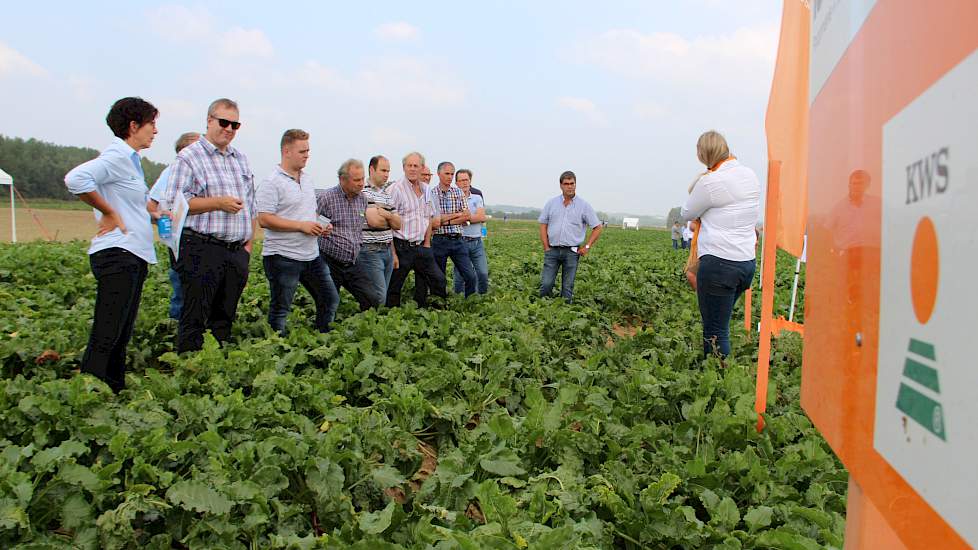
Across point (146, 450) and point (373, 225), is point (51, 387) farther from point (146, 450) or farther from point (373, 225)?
point (373, 225)

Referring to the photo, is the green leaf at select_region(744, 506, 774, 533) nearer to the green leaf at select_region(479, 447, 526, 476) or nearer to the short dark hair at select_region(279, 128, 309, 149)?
the green leaf at select_region(479, 447, 526, 476)

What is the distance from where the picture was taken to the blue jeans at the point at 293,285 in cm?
545

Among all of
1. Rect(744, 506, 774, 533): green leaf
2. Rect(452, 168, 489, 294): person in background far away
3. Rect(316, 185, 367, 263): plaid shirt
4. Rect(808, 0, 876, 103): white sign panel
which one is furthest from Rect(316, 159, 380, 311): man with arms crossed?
Rect(808, 0, 876, 103): white sign panel

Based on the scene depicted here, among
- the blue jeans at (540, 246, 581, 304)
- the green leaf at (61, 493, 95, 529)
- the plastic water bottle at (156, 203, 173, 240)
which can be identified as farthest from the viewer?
the blue jeans at (540, 246, 581, 304)

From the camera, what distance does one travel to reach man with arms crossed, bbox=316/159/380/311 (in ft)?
20.0

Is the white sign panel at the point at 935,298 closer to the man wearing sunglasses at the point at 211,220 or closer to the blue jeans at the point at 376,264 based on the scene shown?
the man wearing sunglasses at the point at 211,220

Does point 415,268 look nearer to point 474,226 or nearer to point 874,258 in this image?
point 474,226

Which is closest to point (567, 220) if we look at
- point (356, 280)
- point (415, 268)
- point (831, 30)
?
point (415, 268)

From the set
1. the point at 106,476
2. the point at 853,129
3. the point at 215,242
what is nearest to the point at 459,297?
the point at 215,242

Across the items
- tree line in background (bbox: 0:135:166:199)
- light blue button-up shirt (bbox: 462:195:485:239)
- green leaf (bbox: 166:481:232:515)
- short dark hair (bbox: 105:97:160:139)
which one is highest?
tree line in background (bbox: 0:135:166:199)

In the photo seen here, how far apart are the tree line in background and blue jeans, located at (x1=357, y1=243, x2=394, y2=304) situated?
5566 centimetres

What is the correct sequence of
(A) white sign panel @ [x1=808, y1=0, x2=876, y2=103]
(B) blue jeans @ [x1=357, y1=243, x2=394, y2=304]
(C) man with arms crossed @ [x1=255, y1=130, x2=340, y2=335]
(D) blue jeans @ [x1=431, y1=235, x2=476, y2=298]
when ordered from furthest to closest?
(D) blue jeans @ [x1=431, y1=235, x2=476, y2=298] → (B) blue jeans @ [x1=357, y1=243, x2=394, y2=304] → (C) man with arms crossed @ [x1=255, y1=130, x2=340, y2=335] → (A) white sign panel @ [x1=808, y1=0, x2=876, y2=103]

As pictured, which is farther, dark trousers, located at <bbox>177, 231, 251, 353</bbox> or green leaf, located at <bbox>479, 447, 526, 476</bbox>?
dark trousers, located at <bbox>177, 231, 251, 353</bbox>

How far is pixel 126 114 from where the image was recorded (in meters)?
4.11
